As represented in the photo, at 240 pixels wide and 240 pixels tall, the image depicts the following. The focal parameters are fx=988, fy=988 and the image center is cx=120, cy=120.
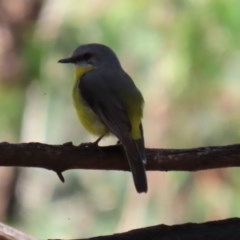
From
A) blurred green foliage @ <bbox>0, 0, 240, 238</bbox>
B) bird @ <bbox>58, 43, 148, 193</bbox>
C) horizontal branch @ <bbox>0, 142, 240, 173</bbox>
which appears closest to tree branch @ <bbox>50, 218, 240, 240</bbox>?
horizontal branch @ <bbox>0, 142, 240, 173</bbox>

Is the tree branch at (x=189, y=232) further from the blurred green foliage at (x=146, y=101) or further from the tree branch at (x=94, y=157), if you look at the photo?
the blurred green foliage at (x=146, y=101)

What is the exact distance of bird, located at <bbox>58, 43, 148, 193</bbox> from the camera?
3.51 metres

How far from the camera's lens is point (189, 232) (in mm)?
2070

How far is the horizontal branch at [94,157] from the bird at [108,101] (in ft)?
1.08

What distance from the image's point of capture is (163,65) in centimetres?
586

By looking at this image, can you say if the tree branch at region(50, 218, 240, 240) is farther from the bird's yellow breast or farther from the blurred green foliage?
the blurred green foliage

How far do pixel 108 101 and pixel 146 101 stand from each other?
2609 mm

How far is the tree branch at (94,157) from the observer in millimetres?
2727

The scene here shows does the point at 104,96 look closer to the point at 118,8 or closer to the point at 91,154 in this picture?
the point at 91,154

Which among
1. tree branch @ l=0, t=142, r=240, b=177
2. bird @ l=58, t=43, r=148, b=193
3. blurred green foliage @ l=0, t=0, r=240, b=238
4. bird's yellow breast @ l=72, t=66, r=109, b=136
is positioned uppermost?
tree branch @ l=0, t=142, r=240, b=177

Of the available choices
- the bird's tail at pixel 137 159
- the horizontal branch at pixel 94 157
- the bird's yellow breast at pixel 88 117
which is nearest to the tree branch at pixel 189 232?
the horizontal branch at pixel 94 157

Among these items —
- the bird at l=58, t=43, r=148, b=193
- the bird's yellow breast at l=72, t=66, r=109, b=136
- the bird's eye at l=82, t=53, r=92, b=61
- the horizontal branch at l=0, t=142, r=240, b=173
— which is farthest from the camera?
the bird's eye at l=82, t=53, r=92, b=61

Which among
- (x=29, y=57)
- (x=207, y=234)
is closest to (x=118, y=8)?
(x=29, y=57)

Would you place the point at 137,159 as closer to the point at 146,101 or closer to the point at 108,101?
the point at 108,101
